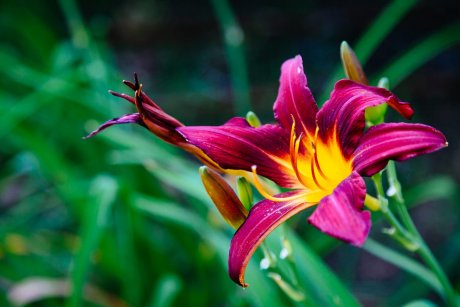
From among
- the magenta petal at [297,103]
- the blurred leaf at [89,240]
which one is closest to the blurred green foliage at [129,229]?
the blurred leaf at [89,240]

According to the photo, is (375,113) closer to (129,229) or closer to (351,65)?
(351,65)

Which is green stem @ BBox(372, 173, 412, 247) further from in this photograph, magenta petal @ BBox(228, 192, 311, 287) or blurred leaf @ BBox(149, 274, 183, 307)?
blurred leaf @ BBox(149, 274, 183, 307)

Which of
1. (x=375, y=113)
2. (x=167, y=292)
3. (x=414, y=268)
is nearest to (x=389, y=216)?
(x=375, y=113)

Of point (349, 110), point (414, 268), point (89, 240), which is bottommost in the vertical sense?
point (414, 268)

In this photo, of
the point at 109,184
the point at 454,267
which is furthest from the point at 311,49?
the point at 109,184

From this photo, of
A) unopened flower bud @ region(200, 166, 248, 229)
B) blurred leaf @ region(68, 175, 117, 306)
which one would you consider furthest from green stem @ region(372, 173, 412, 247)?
blurred leaf @ region(68, 175, 117, 306)

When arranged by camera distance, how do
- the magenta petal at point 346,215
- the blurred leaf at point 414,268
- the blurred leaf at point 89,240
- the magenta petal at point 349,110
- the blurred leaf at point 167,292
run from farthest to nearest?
the blurred leaf at point 167,292 → the blurred leaf at point 89,240 → the blurred leaf at point 414,268 → the magenta petal at point 349,110 → the magenta petal at point 346,215

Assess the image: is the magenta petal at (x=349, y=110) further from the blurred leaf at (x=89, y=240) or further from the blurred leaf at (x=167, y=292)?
the blurred leaf at (x=167, y=292)

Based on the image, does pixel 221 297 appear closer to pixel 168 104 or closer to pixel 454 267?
pixel 454 267
